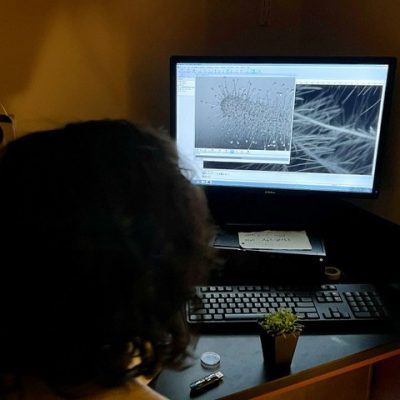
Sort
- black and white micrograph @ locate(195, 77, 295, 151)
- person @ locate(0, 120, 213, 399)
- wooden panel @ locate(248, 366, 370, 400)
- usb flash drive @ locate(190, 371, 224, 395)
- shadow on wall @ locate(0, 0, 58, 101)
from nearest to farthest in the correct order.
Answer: person @ locate(0, 120, 213, 399) → usb flash drive @ locate(190, 371, 224, 395) → shadow on wall @ locate(0, 0, 58, 101) → black and white micrograph @ locate(195, 77, 295, 151) → wooden panel @ locate(248, 366, 370, 400)

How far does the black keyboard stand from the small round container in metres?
0.09

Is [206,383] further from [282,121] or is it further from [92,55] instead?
[92,55]

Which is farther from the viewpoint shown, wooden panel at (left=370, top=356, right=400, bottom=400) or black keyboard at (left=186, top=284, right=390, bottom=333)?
wooden panel at (left=370, top=356, right=400, bottom=400)

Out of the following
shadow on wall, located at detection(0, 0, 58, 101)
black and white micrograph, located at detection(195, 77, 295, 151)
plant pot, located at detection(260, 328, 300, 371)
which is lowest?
plant pot, located at detection(260, 328, 300, 371)

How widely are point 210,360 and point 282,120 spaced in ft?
2.16

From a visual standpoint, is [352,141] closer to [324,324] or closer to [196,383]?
[324,324]

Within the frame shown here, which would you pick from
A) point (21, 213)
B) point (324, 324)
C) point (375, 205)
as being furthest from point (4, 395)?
point (375, 205)

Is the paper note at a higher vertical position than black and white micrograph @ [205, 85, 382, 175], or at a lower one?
lower

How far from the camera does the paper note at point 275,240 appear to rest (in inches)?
55.3

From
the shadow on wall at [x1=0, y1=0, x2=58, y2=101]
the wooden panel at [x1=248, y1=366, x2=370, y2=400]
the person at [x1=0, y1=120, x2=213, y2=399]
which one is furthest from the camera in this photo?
the wooden panel at [x1=248, y1=366, x2=370, y2=400]

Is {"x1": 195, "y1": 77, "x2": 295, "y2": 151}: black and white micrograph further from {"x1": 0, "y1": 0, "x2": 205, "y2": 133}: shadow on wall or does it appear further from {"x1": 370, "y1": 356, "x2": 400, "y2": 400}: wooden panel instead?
{"x1": 370, "y1": 356, "x2": 400, "y2": 400}: wooden panel

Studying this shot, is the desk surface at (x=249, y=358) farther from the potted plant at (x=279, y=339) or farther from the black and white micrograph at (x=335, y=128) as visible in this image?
the black and white micrograph at (x=335, y=128)

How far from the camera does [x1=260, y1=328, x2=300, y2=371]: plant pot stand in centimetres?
108

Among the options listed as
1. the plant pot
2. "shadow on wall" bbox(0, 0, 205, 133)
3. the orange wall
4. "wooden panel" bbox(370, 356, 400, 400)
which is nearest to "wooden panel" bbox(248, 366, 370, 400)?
"wooden panel" bbox(370, 356, 400, 400)
